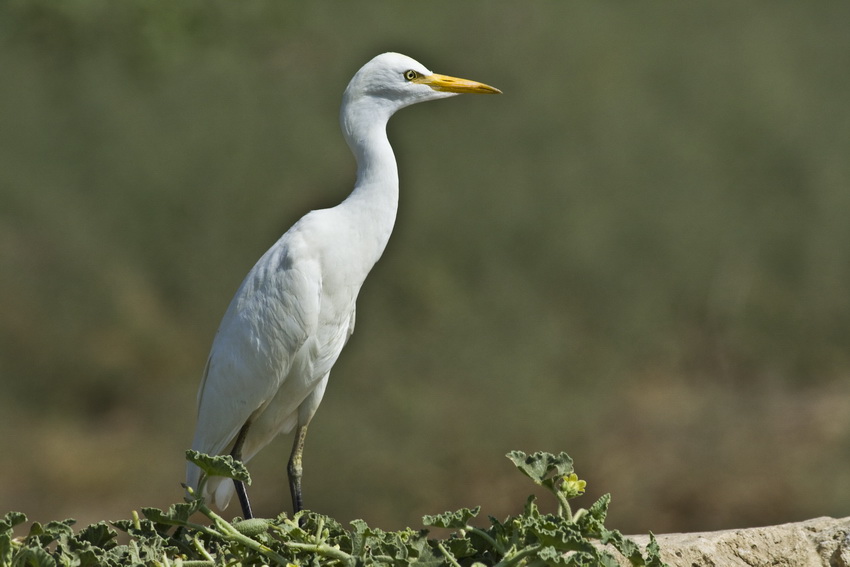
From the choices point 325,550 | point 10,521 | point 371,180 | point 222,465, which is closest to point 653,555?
point 325,550

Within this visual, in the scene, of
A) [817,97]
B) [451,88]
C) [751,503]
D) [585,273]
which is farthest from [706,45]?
[451,88]

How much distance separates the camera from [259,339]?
342cm

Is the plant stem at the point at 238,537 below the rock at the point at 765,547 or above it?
below

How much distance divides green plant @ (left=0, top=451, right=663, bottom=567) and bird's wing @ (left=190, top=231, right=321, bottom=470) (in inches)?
49.1

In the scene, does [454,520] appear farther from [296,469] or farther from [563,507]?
[296,469]

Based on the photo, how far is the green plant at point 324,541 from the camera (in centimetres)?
196

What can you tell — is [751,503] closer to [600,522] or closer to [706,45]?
[706,45]

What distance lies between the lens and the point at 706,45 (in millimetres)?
10234

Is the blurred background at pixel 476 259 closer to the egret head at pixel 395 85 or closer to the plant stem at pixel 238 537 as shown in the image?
the egret head at pixel 395 85

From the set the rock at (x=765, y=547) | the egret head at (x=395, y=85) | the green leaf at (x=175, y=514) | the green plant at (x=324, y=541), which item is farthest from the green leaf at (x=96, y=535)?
the egret head at (x=395, y=85)

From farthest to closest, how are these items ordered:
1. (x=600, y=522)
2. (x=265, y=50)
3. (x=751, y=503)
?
(x=265, y=50), (x=751, y=503), (x=600, y=522)

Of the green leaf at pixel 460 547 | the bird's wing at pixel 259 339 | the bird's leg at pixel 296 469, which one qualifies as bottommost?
the green leaf at pixel 460 547

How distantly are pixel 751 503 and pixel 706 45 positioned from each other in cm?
473

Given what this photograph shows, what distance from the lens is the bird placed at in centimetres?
340
